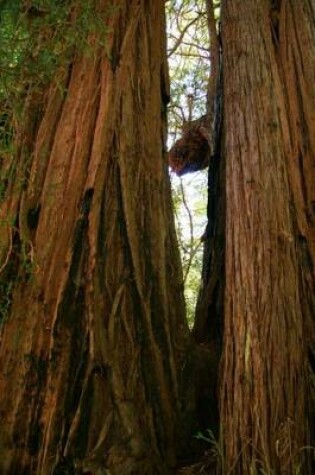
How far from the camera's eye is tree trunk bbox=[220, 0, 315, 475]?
201 cm

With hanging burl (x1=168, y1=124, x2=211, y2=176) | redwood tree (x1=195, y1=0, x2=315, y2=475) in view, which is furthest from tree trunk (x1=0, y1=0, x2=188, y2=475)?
hanging burl (x1=168, y1=124, x2=211, y2=176)

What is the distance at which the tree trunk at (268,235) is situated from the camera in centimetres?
201

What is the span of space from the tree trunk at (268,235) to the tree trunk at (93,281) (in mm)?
362

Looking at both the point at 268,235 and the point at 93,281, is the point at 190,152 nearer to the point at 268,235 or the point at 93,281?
the point at 268,235

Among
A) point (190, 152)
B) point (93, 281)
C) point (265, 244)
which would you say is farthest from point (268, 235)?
point (190, 152)

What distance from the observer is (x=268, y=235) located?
92.7 inches

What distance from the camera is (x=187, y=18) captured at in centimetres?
534

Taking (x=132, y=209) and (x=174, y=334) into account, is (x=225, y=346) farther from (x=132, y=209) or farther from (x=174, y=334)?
(x=132, y=209)

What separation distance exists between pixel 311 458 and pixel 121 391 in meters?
0.83

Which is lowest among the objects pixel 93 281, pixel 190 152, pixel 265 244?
pixel 93 281

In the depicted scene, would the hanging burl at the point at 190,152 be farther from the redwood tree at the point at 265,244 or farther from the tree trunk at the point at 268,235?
the tree trunk at the point at 268,235

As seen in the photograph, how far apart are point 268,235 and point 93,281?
0.86m

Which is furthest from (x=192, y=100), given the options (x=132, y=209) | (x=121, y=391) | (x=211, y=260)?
(x=121, y=391)

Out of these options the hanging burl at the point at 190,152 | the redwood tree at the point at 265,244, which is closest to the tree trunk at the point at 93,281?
the redwood tree at the point at 265,244
